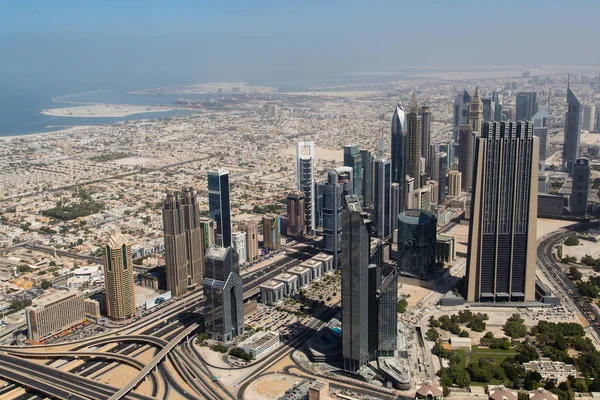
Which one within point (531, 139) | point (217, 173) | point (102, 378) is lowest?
point (102, 378)

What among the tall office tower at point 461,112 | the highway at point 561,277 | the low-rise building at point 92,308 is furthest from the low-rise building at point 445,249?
the tall office tower at point 461,112

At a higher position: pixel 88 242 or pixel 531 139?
pixel 531 139

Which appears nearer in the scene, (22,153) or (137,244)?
(137,244)

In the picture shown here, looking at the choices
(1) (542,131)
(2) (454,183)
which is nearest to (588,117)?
(1) (542,131)

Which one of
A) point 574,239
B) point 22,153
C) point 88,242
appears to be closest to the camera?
point 574,239

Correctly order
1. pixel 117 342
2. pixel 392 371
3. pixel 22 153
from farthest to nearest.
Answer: pixel 22 153 → pixel 117 342 → pixel 392 371

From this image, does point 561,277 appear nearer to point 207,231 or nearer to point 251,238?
point 251,238

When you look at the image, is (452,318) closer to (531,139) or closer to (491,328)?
(491,328)

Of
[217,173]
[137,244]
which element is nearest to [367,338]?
[217,173]
